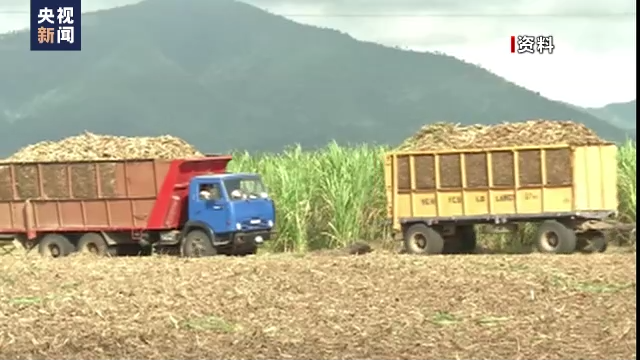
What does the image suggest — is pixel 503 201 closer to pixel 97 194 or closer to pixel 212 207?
pixel 212 207

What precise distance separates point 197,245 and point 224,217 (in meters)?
0.84

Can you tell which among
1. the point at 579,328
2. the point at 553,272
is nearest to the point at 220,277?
the point at 553,272

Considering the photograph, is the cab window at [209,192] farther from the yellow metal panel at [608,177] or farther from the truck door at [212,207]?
the yellow metal panel at [608,177]

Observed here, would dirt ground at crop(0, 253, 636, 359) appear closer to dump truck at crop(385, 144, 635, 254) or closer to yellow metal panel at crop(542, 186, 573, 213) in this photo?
yellow metal panel at crop(542, 186, 573, 213)

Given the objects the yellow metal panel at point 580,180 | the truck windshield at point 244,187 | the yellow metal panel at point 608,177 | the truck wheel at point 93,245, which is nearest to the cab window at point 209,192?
the truck windshield at point 244,187

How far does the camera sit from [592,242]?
20.6 meters

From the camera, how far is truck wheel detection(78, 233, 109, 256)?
22.5 m

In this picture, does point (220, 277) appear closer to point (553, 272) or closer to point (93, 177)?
point (553, 272)

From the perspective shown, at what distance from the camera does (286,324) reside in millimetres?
11195

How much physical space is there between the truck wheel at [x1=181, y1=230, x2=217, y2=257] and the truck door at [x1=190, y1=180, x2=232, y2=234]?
27 cm

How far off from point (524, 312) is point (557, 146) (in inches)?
349

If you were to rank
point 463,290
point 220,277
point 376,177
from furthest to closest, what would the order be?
point 376,177, point 220,277, point 463,290

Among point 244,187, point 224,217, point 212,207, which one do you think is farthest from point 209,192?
point 244,187

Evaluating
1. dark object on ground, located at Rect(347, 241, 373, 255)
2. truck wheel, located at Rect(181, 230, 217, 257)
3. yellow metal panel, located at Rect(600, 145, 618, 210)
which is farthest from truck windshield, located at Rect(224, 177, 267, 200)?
yellow metal panel, located at Rect(600, 145, 618, 210)
